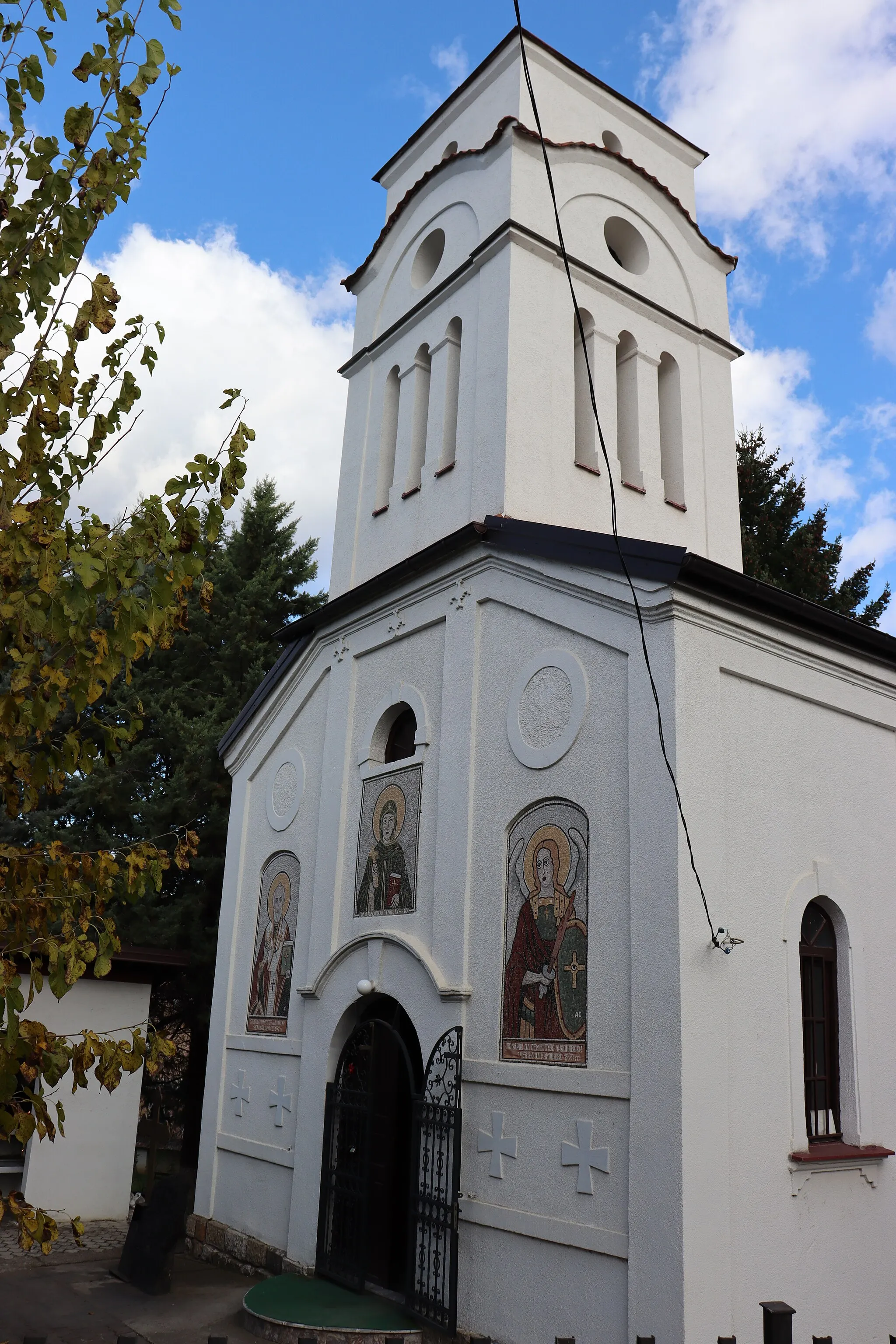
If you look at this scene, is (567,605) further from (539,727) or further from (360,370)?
(360,370)

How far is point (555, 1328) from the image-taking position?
23.1ft

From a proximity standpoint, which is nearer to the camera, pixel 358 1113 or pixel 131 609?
pixel 131 609

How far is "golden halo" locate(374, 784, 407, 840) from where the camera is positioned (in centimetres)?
1003

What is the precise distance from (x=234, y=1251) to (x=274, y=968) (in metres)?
2.79

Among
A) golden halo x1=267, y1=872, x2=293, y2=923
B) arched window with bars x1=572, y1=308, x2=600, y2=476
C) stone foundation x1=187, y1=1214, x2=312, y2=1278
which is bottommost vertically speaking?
stone foundation x1=187, y1=1214, x2=312, y2=1278

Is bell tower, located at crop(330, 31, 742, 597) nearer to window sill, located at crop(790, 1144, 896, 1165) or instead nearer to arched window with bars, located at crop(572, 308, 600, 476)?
arched window with bars, located at crop(572, 308, 600, 476)

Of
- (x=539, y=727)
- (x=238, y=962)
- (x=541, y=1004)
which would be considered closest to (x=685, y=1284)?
(x=541, y=1004)

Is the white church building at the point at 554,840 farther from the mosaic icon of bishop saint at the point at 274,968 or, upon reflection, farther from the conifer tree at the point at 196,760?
the conifer tree at the point at 196,760

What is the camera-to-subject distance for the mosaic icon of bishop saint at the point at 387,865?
32.1 feet

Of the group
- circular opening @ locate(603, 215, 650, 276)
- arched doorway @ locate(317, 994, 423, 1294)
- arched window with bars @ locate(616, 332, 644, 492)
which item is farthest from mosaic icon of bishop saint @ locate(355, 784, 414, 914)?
circular opening @ locate(603, 215, 650, 276)

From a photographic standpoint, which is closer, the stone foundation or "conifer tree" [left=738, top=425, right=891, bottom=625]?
the stone foundation

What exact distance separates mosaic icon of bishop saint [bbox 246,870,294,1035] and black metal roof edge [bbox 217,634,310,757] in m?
2.14

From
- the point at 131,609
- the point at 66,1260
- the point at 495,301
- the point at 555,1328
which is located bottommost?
the point at 66,1260

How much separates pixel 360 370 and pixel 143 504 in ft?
33.9
